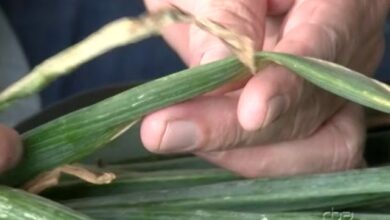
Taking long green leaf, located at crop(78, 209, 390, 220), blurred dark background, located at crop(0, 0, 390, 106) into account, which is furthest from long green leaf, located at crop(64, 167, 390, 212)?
blurred dark background, located at crop(0, 0, 390, 106)

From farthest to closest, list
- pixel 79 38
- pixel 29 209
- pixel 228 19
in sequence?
pixel 79 38 < pixel 228 19 < pixel 29 209

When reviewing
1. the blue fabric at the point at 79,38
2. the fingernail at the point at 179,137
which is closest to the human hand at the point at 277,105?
the fingernail at the point at 179,137

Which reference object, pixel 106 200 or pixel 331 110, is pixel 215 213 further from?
pixel 331 110

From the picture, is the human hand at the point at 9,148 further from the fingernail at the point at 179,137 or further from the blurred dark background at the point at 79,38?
the blurred dark background at the point at 79,38

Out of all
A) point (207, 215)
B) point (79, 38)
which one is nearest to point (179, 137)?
point (207, 215)

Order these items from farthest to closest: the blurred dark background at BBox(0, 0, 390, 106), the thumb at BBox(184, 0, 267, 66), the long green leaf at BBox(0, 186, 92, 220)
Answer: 1. the blurred dark background at BBox(0, 0, 390, 106)
2. the thumb at BBox(184, 0, 267, 66)
3. the long green leaf at BBox(0, 186, 92, 220)

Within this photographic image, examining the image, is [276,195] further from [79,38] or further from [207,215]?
[79,38]

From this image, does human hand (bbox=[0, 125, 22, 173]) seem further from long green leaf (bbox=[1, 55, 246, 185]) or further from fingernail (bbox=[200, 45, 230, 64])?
fingernail (bbox=[200, 45, 230, 64])
